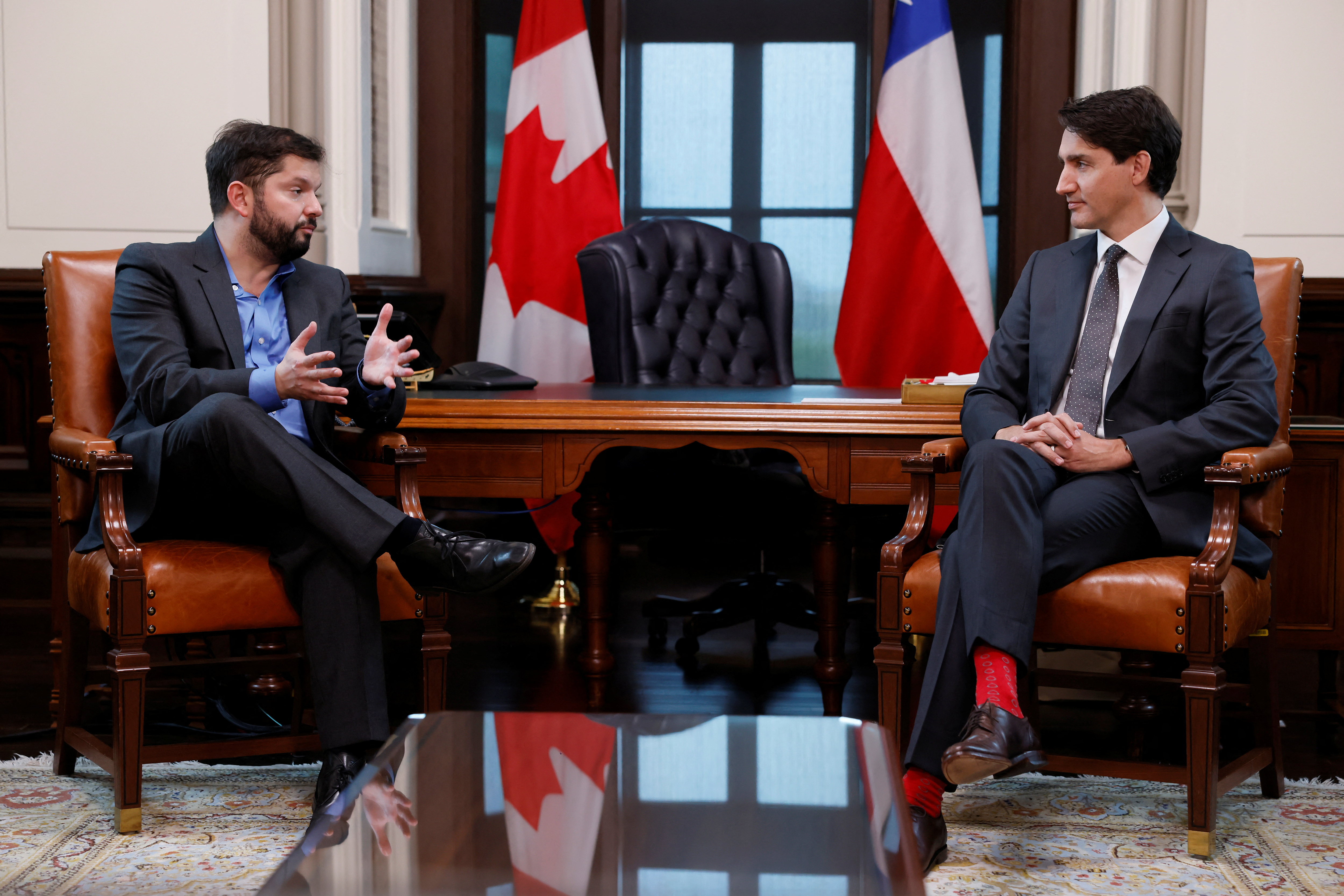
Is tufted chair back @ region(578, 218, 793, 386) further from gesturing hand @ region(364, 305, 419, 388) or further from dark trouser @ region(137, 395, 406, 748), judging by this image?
dark trouser @ region(137, 395, 406, 748)

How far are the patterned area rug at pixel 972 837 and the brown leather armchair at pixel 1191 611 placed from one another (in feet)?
0.28

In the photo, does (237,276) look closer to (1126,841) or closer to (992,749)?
(992,749)

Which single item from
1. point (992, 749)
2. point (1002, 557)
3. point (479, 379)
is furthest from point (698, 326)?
point (992, 749)

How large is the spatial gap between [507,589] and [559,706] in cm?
153

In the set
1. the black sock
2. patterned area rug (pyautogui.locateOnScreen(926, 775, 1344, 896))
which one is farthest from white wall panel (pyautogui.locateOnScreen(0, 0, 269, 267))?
patterned area rug (pyautogui.locateOnScreen(926, 775, 1344, 896))

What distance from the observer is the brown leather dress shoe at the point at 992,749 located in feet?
6.22

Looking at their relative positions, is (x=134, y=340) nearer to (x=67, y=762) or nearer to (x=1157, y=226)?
(x=67, y=762)

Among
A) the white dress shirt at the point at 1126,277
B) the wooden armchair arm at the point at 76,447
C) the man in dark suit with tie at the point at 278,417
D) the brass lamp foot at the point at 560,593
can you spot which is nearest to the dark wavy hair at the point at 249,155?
the man in dark suit with tie at the point at 278,417

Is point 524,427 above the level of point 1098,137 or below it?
below

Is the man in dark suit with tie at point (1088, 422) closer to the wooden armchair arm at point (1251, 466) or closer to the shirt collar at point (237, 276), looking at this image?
the wooden armchair arm at point (1251, 466)

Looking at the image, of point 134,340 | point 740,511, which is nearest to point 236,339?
point 134,340

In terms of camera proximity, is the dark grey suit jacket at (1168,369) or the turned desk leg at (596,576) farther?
the turned desk leg at (596,576)

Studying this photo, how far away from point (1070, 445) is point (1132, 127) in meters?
0.66

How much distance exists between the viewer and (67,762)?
2520 mm
